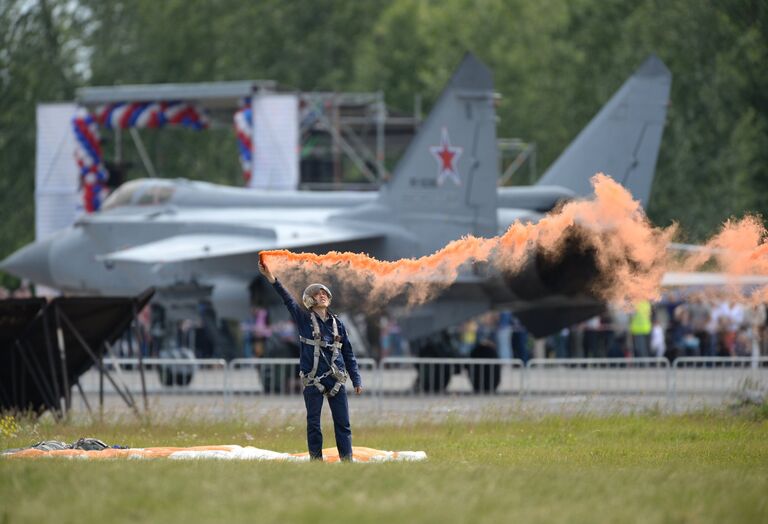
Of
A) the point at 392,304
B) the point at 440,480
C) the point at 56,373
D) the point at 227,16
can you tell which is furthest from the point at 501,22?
the point at 440,480

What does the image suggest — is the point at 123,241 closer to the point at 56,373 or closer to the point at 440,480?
the point at 56,373

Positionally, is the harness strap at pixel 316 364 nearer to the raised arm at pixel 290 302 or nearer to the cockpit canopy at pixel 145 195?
the raised arm at pixel 290 302

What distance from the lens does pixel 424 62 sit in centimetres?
6638

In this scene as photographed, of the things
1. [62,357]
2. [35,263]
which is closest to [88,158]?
[35,263]

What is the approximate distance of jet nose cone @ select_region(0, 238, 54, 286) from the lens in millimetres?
30078

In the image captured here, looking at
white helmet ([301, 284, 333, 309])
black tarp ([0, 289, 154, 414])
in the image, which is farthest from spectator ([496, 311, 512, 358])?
white helmet ([301, 284, 333, 309])

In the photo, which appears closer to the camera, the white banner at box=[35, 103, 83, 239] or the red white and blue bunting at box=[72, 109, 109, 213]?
the red white and blue bunting at box=[72, 109, 109, 213]

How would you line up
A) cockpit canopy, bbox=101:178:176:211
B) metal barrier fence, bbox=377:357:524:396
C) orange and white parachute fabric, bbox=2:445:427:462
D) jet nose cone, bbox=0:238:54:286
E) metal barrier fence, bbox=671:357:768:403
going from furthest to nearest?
cockpit canopy, bbox=101:178:176:211, jet nose cone, bbox=0:238:54:286, metal barrier fence, bbox=377:357:524:396, metal barrier fence, bbox=671:357:768:403, orange and white parachute fabric, bbox=2:445:427:462

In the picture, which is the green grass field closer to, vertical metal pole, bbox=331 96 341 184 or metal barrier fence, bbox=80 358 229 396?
metal barrier fence, bbox=80 358 229 396

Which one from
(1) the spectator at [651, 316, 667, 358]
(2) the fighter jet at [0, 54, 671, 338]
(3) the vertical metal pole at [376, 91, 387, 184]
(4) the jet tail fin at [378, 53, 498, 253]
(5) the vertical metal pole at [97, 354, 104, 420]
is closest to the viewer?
(5) the vertical metal pole at [97, 354, 104, 420]

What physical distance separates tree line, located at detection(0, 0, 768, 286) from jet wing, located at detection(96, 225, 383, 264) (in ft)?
41.7

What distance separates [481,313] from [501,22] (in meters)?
42.8

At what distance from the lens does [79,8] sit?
191ft

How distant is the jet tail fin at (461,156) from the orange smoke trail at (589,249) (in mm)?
4715
